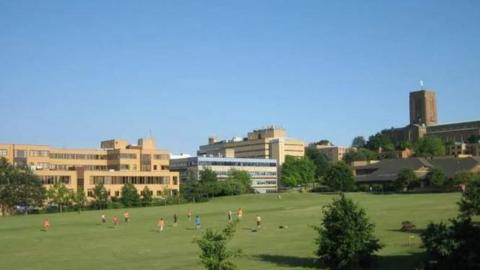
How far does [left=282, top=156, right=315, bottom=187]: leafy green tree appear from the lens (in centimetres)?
18775

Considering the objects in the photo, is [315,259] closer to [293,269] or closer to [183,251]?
[293,269]

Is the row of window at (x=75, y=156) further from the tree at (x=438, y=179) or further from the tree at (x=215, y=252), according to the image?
the tree at (x=215, y=252)

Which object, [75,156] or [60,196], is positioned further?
[75,156]

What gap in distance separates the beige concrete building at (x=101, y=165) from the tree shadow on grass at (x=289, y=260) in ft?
345

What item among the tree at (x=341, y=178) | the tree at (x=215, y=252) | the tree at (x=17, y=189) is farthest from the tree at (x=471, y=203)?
the tree at (x=341, y=178)

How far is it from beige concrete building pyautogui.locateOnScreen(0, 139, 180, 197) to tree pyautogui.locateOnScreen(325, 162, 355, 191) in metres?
37.9

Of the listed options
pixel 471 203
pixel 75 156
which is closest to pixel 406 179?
pixel 75 156

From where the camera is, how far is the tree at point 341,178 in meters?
139

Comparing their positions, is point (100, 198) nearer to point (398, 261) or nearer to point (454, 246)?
point (398, 261)

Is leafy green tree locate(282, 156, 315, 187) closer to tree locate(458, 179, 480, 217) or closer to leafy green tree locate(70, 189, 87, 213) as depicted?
leafy green tree locate(70, 189, 87, 213)

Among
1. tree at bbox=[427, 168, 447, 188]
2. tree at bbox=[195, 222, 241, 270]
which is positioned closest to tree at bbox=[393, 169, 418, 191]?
tree at bbox=[427, 168, 447, 188]

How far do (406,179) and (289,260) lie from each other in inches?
3586

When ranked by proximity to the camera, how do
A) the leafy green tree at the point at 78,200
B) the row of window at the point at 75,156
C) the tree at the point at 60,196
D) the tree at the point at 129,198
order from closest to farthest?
the tree at the point at 60,196, the leafy green tree at the point at 78,200, the tree at the point at 129,198, the row of window at the point at 75,156

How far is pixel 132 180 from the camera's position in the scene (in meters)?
154
